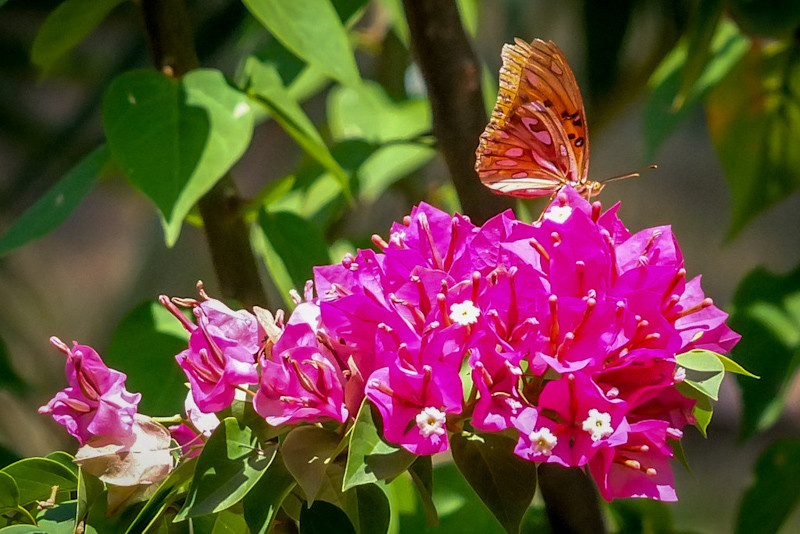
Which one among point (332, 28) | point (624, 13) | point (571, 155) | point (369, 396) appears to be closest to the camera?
point (369, 396)

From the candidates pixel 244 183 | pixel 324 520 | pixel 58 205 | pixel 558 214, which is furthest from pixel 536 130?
pixel 244 183

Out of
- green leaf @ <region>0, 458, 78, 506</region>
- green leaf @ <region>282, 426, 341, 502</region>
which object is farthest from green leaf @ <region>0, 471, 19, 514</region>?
green leaf @ <region>282, 426, 341, 502</region>

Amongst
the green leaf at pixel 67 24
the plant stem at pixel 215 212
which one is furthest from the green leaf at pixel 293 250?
the green leaf at pixel 67 24

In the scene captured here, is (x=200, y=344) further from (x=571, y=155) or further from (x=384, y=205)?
(x=384, y=205)

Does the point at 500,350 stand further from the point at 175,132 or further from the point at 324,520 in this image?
the point at 175,132

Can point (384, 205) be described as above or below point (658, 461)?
below

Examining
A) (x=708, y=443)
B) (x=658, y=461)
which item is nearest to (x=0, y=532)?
(x=658, y=461)

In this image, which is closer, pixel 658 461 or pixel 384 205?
pixel 658 461
